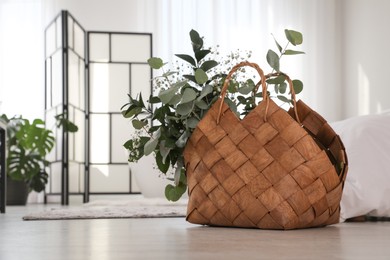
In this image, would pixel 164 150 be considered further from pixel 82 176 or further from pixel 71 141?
pixel 82 176

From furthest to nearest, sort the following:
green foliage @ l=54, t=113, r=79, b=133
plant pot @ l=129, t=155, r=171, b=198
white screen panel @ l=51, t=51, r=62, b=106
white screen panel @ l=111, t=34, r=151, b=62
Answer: white screen panel @ l=111, t=34, r=151, b=62
white screen panel @ l=51, t=51, r=62, b=106
green foliage @ l=54, t=113, r=79, b=133
plant pot @ l=129, t=155, r=171, b=198

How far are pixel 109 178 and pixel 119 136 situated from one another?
367 millimetres

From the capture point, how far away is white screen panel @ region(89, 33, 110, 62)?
6574 millimetres

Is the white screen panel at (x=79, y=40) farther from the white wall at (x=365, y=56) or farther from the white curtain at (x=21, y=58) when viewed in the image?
the white wall at (x=365, y=56)

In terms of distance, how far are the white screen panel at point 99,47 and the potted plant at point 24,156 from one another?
75 centimetres

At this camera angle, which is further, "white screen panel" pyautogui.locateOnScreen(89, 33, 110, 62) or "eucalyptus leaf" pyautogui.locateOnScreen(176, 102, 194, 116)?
"white screen panel" pyautogui.locateOnScreen(89, 33, 110, 62)

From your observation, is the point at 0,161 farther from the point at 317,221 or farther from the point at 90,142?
the point at 317,221

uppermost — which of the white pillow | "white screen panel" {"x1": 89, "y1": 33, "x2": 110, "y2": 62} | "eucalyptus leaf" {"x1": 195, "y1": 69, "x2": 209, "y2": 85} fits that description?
"white screen panel" {"x1": 89, "y1": 33, "x2": 110, "y2": 62}

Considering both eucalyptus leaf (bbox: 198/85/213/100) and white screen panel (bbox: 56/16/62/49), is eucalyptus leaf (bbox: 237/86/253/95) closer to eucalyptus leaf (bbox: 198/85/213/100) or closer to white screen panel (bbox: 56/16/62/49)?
eucalyptus leaf (bbox: 198/85/213/100)

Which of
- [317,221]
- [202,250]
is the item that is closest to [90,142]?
[317,221]

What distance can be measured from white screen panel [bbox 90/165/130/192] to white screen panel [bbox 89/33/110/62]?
3.03ft

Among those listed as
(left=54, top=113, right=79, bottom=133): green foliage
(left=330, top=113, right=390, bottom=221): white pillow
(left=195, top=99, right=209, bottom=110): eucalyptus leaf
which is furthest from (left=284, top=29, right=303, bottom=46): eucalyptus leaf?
(left=54, top=113, right=79, bottom=133): green foliage

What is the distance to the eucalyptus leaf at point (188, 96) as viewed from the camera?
6.81ft

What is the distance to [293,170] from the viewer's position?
193cm
